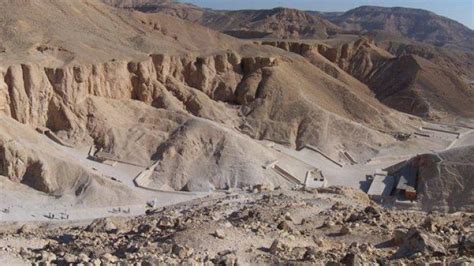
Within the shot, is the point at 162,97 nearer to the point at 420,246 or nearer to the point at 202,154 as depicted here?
the point at 202,154

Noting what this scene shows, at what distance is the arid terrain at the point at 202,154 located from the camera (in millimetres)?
17125

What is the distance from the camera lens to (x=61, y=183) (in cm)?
3497

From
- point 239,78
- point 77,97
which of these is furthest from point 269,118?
point 77,97

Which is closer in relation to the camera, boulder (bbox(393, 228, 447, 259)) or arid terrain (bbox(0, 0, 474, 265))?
boulder (bbox(393, 228, 447, 259))

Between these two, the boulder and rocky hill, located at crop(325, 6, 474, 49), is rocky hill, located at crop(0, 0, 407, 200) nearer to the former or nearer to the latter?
the boulder

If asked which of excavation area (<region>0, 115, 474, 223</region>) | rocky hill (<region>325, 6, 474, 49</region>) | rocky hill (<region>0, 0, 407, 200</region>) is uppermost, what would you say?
rocky hill (<region>0, 0, 407, 200</region>)

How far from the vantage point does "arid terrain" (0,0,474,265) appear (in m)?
17.1

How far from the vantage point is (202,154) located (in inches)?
1608

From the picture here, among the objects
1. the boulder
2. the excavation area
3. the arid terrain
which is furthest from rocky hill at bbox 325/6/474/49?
the boulder

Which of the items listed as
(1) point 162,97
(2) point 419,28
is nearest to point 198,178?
(1) point 162,97

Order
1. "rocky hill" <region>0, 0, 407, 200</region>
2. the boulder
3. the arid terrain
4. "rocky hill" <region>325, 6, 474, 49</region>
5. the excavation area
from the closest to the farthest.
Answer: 1. the boulder
2. the arid terrain
3. the excavation area
4. "rocky hill" <region>0, 0, 407, 200</region>
5. "rocky hill" <region>325, 6, 474, 49</region>

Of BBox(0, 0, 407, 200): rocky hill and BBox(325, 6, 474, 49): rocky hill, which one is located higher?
BBox(0, 0, 407, 200): rocky hill

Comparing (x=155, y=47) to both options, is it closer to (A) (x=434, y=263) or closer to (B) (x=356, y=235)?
(B) (x=356, y=235)

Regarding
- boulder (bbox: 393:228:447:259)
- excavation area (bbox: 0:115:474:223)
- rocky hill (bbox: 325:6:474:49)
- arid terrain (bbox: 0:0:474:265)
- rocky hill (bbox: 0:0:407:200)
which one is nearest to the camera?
boulder (bbox: 393:228:447:259)
